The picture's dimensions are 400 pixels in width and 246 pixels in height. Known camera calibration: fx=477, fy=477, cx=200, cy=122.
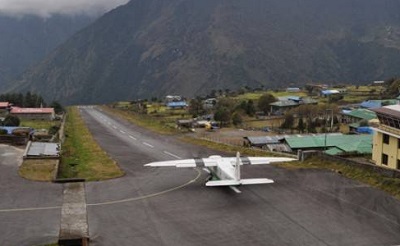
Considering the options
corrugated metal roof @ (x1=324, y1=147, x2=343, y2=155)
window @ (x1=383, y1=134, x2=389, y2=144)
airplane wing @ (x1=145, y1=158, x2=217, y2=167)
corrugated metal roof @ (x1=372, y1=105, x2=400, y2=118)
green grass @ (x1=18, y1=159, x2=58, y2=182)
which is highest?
corrugated metal roof @ (x1=372, y1=105, x2=400, y2=118)

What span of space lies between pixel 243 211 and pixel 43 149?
31.1 m

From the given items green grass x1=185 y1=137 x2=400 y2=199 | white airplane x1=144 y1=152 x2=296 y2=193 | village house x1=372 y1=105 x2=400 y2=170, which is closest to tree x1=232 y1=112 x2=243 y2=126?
village house x1=372 y1=105 x2=400 y2=170

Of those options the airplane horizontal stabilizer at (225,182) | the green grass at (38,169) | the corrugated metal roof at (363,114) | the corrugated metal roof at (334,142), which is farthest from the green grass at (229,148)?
the corrugated metal roof at (363,114)

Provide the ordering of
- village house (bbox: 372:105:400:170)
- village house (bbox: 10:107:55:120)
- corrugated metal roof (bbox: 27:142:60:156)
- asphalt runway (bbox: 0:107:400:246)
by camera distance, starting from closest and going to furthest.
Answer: asphalt runway (bbox: 0:107:400:246) → village house (bbox: 372:105:400:170) → corrugated metal roof (bbox: 27:142:60:156) → village house (bbox: 10:107:55:120)

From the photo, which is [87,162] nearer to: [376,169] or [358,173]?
[358,173]

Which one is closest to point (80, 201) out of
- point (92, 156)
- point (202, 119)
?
point (92, 156)

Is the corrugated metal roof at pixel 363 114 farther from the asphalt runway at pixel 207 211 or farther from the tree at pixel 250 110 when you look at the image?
the asphalt runway at pixel 207 211

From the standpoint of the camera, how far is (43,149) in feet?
182

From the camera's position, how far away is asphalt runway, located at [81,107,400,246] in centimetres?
2809

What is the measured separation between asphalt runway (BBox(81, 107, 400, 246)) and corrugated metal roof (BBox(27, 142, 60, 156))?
11982mm

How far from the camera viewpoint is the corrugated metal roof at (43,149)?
173 feet

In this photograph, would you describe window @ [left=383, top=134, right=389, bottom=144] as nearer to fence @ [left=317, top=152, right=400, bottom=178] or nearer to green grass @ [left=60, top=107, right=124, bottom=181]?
fence @ [left=317, top=152, right=400, bottom=178]

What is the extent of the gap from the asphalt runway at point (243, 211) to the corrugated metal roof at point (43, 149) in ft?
39.3

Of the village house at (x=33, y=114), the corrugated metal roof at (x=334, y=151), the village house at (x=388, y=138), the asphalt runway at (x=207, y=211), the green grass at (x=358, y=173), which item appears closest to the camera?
the asphalt runway at (x=207, y=211)
